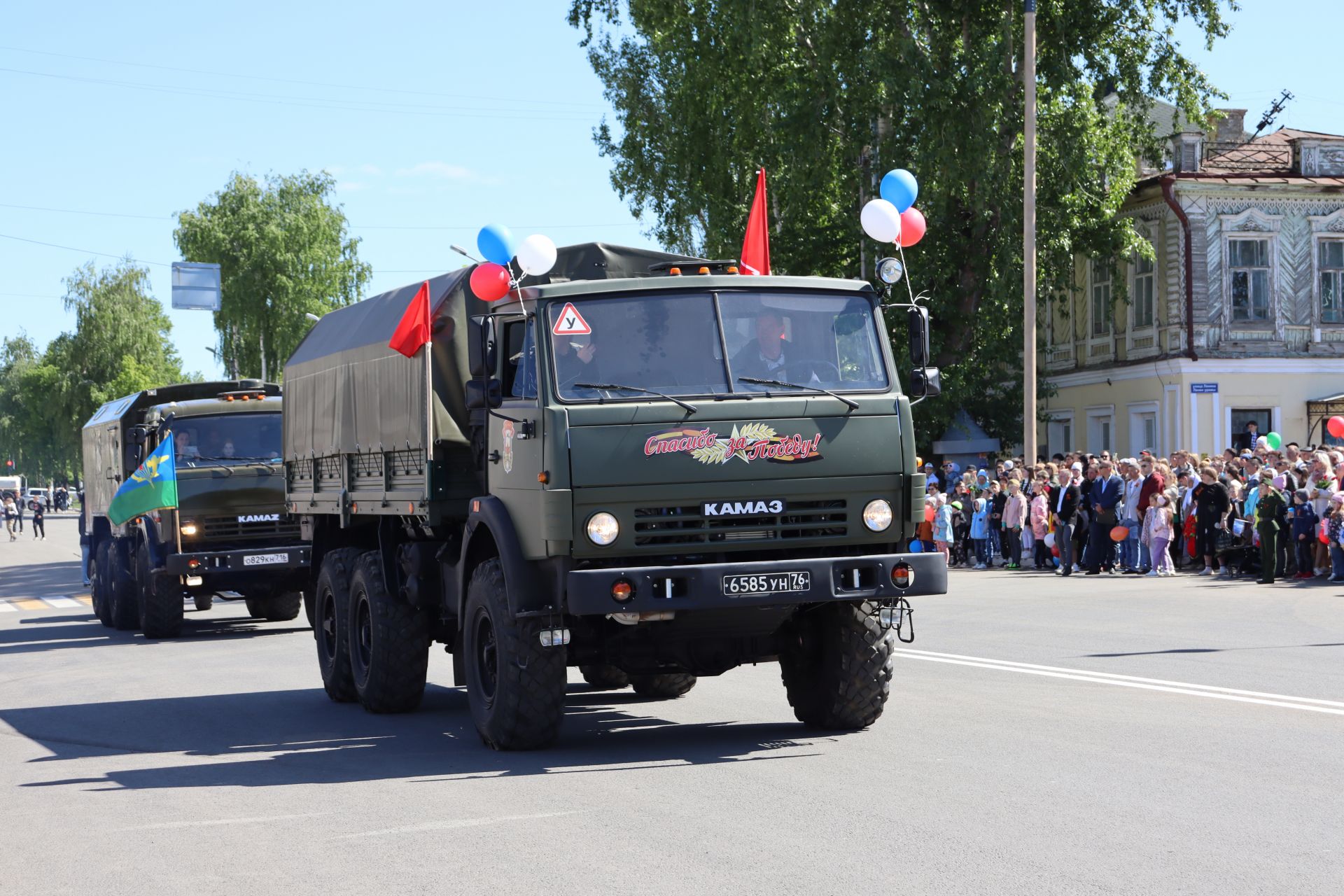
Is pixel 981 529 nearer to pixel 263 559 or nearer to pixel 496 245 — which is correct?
pixel 263 559

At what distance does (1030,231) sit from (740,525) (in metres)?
23.3

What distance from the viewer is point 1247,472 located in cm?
2503

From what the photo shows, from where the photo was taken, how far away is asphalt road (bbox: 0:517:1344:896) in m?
6.67

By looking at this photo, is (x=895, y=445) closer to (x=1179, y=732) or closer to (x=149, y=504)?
(x=1179, y=732)

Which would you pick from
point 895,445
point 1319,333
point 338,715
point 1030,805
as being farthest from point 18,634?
point 1319,333

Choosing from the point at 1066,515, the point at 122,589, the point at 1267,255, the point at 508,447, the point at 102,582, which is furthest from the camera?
the point at 1267,255

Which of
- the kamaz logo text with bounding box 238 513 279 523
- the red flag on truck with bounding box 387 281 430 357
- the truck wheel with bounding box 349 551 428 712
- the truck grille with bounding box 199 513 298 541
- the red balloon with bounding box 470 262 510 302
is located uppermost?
the red balloon with bounding box 470 262 510 302

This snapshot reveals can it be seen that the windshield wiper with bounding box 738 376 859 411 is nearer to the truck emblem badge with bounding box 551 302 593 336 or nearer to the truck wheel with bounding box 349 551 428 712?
the truck emblem badge with bounding box 551 302 593 336

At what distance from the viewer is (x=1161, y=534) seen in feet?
82.8

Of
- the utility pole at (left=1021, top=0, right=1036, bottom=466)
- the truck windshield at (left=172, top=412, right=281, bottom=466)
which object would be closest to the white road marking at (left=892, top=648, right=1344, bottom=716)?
the truck windshield at (left=172, top=412, right=281, bottom=466)

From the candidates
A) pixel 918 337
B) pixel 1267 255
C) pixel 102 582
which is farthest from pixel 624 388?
pixel 1267 255

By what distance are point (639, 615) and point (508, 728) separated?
1.12 meters

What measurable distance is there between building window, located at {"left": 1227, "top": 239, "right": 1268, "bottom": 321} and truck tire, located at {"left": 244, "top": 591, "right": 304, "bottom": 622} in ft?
84.6

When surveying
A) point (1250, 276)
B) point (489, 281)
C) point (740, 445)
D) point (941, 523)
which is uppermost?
point (1250, 276)
